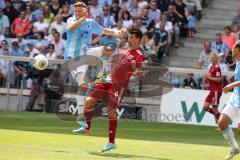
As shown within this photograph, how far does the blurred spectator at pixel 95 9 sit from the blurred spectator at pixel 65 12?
0.87m

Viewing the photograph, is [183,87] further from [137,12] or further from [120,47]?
[137,12]

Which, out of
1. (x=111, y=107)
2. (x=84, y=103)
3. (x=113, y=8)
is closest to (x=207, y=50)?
(x=113, y=8)

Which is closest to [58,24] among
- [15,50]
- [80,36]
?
[15,50]

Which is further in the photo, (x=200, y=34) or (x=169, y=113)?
(x=200, y=34)

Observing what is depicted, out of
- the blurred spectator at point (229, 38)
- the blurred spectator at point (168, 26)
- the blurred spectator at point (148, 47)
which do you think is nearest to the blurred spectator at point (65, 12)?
the blurred spectator at point (148, 47)

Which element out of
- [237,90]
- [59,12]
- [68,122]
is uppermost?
[59,12]

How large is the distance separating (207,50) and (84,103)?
32.0 feet

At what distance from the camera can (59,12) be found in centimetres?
2920

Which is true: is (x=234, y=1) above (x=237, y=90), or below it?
above

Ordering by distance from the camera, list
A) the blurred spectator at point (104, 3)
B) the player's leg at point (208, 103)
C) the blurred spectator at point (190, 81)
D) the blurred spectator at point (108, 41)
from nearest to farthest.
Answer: the player's leg at point (208, 103), the blurred spectator at point (190, 81), the blurred spectator at point (108, 41), the blurred spectator at point (104, 3)

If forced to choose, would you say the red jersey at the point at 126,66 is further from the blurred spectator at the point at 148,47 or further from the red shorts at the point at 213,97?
the blurred spectator at the point at 148,47

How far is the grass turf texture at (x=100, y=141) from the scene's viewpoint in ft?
44.8

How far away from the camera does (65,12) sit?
29.0 meters

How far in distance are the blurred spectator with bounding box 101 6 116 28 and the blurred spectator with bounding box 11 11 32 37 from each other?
9.13 ft
